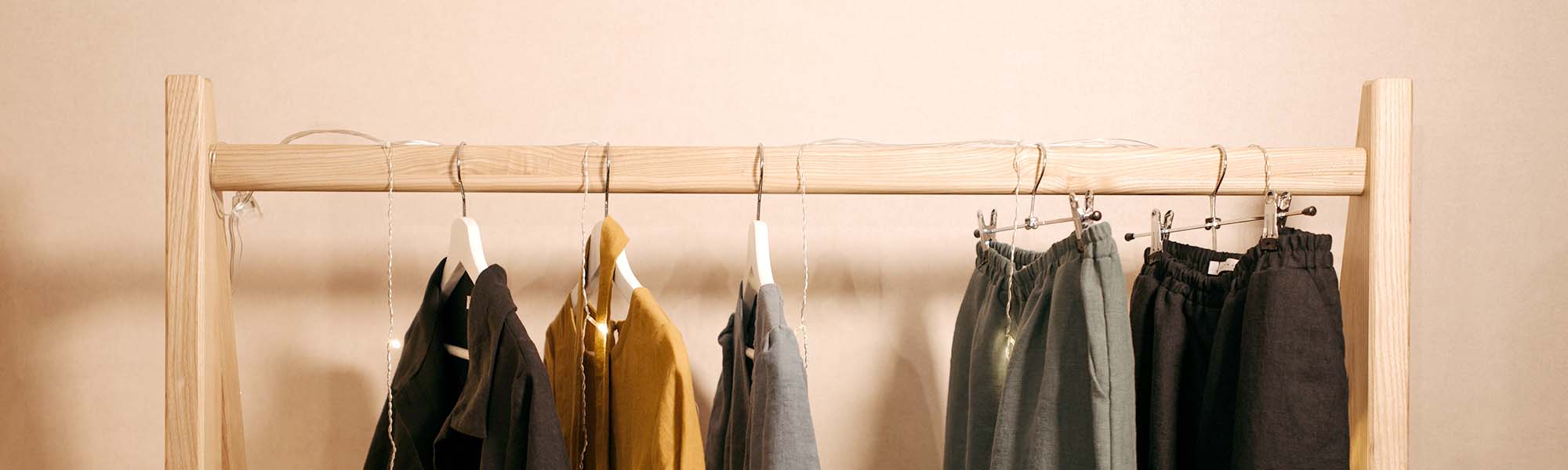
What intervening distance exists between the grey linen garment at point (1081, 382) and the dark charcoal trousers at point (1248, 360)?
0.11 metres

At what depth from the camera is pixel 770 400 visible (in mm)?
800

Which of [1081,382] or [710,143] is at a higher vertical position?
[710,143]

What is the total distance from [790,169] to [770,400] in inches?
10.0

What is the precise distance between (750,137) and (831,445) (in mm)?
491

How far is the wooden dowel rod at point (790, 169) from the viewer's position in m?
0.92

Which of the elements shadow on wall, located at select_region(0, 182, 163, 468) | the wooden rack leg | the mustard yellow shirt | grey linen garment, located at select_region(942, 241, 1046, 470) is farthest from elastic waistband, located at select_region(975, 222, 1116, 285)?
shadow on wall, located at select_region(0, 182, 163, 468)

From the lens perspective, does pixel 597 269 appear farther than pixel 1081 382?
Yes

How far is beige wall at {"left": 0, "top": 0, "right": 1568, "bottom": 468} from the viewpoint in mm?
1315

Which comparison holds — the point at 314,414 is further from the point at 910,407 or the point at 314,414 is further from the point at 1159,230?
the point at 1159,230

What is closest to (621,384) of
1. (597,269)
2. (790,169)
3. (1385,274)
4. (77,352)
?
(597,269)

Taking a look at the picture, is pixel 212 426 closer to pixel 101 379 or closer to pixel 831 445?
pixel 101 379

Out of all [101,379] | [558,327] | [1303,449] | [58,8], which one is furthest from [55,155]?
[1303,449]

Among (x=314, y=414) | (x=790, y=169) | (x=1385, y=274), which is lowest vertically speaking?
(x=314, y=414)

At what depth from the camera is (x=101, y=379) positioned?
52.6 inches
